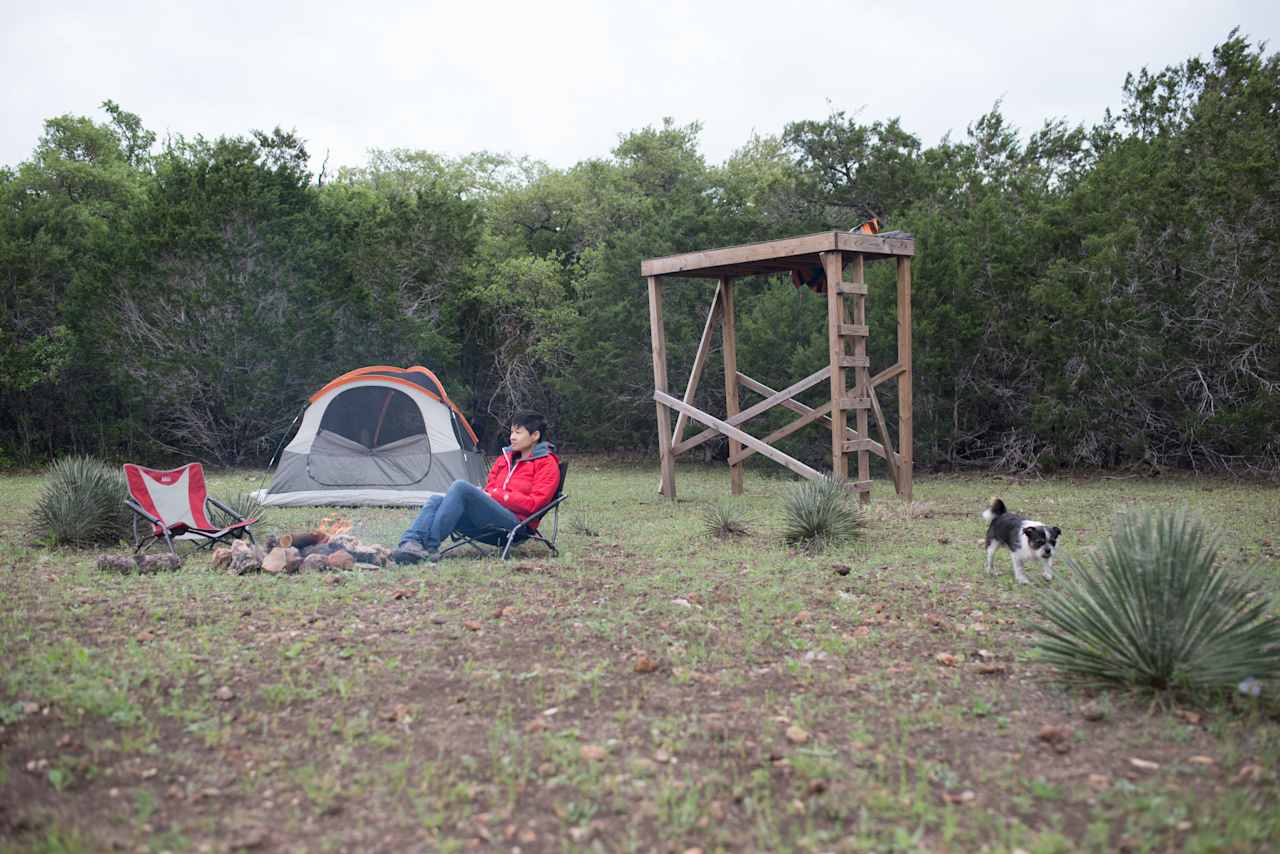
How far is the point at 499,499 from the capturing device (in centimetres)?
726

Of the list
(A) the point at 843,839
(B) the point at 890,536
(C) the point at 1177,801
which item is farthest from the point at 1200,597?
(B) the point at 890,536

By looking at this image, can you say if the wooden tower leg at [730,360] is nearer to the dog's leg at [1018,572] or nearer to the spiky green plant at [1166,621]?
the dog's leg at [1018,572]

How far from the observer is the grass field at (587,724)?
2812 millimetres

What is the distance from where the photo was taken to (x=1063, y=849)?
8.64ft

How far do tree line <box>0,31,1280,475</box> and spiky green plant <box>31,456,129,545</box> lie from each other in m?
8.22

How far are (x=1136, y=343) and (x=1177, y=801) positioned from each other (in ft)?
36.0

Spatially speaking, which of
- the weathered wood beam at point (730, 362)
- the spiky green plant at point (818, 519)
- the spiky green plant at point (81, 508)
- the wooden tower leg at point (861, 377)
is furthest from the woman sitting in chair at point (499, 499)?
the weathered wood beam at point (730, 362)

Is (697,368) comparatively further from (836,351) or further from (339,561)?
(339,561)

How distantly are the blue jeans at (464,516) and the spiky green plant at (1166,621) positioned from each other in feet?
A: 13.0

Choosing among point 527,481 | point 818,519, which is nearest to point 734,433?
point 818,519

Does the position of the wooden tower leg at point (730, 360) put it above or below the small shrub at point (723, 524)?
above

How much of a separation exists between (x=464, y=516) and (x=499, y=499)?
370 millimetres

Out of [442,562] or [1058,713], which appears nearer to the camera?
[1058,713]

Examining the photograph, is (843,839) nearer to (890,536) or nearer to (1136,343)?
(890,536)
